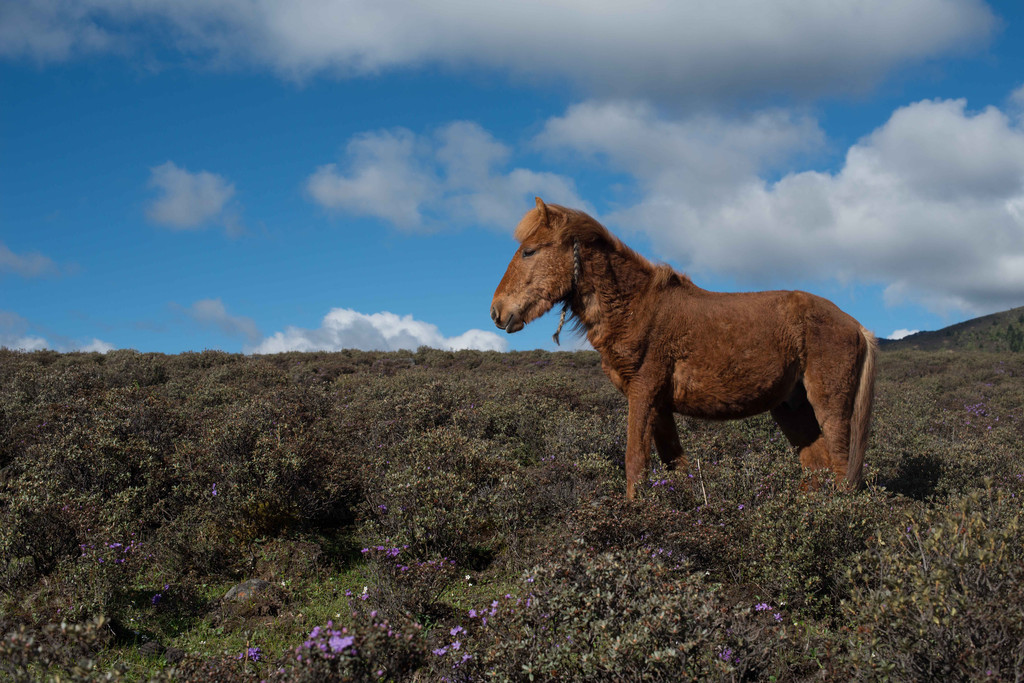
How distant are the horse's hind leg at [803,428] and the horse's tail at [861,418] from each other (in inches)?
10.5

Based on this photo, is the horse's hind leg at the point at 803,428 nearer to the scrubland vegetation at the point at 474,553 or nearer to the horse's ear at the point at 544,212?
the scrubland vegetation at the point at 474,553

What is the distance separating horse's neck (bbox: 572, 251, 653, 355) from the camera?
5.01m

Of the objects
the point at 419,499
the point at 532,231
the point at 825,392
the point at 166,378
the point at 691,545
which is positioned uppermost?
the point at 166,378

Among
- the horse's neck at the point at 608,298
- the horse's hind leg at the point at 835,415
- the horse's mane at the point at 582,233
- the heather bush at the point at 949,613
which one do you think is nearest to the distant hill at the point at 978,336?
the horse's hind leg at the point at 835,415

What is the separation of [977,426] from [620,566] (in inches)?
520

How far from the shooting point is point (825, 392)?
4969 mm

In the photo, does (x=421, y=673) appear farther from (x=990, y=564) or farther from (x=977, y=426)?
(x=977, y=426)

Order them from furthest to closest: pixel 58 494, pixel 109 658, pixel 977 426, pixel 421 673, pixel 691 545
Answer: pixel 977 426, pixel 58 494, pixel 691 545, pixel 109 658, pixel 421 673

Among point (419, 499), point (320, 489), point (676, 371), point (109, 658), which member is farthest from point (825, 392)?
point (109, 658)

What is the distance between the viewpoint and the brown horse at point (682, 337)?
484cm

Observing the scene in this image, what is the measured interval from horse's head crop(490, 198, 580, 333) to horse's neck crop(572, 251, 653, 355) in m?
0.15

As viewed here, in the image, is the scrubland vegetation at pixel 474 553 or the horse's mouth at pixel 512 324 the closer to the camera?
the scrubland vegetation at pixel 474 553

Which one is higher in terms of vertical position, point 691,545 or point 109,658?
point 691,545

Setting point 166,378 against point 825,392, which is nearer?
point 825,392
